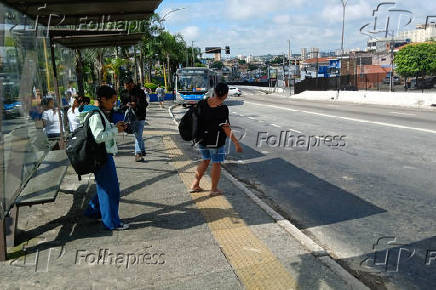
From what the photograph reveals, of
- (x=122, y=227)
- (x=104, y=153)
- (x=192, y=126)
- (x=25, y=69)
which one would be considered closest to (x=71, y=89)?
(x=25, y=69)

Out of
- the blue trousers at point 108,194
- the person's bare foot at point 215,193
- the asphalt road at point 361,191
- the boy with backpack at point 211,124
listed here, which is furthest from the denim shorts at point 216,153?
the blue trousers at point 108,194

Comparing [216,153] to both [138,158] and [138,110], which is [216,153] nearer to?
[138,158]

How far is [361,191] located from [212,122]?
262 centimetres

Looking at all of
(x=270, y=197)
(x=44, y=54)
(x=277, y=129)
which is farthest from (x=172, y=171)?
(x=277, y=129)

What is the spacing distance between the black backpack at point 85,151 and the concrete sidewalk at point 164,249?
80 cm

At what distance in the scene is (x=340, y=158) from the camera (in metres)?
9.02

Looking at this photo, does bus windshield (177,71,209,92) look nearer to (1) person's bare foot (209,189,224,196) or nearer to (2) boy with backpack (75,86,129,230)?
(1) person's bare foot (209,189,224,196)

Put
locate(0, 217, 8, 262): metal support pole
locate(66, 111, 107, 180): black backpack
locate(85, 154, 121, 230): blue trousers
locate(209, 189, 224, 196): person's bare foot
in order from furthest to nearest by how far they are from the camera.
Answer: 1. locate(209, 189, 224, 196): person's bare foot
2. locate(85, 154, 121, 230): blue trousers
3. locate(66, 111, 107, 180): black backpack
4. locate(0, 217, 8, 262): metal support pole

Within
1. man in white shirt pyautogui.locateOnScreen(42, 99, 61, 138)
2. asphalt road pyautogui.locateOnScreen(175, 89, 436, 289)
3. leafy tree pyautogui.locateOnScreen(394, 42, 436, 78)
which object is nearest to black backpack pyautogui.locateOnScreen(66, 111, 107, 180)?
asphalt road pyautogui.locateOnScreen(175, 89, 436, 289)

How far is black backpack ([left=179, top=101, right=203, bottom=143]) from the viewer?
5.82 metres

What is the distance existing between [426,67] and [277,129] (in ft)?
187

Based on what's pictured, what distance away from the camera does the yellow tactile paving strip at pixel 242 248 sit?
3.48 meters

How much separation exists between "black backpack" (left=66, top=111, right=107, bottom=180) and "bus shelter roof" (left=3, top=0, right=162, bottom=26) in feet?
7.12

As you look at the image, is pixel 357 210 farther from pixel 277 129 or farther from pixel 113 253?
pixel 277 129
